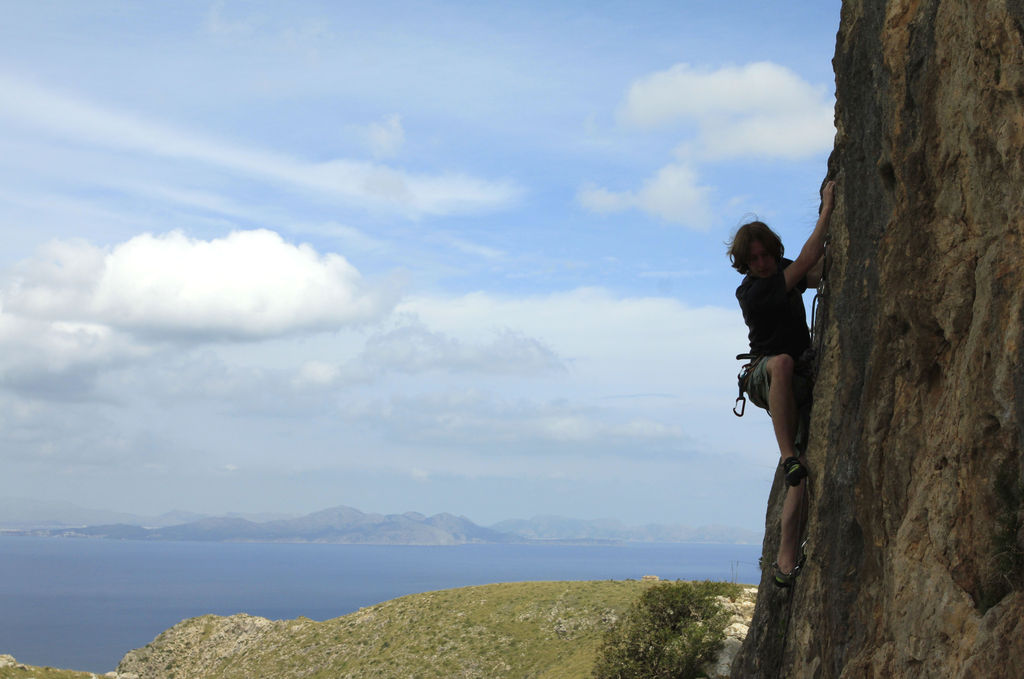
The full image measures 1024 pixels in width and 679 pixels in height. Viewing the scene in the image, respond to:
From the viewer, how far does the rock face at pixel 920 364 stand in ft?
24.5

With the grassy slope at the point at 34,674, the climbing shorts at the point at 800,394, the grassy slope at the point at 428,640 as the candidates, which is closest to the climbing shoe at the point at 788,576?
the climbing shorts at the point at 800,394

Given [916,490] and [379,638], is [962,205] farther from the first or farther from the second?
[379,638]

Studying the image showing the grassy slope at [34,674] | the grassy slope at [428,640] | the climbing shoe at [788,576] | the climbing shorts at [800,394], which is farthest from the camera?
the grassy slope at [34,674]

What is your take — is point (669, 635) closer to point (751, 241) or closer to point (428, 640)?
point (751, 241)

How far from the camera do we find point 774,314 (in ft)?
35.7

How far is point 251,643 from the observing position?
64.6 metres

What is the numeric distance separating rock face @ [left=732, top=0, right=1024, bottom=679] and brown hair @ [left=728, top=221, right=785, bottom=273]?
2.41 ft

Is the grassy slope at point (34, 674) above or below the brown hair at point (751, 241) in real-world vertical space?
below

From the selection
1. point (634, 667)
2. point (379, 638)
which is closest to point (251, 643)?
point (379, 638)

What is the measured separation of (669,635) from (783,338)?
20355mm

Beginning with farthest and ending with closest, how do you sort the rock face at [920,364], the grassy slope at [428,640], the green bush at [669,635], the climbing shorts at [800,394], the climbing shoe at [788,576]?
the grassy slope at [428,640], the green bush at [669,635], the climbing shorts at [800,394], the climbing shoe at [788,576], the rock face at [920,364]

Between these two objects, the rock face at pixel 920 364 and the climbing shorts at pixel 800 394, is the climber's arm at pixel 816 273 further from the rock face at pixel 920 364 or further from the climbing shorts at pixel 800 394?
the climbing shorts at pixel 800 394

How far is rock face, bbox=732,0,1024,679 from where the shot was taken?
24.5ft

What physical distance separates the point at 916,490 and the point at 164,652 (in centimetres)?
7035
